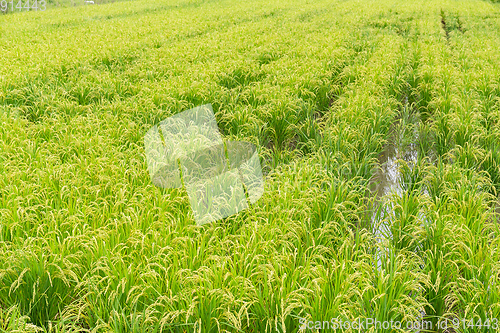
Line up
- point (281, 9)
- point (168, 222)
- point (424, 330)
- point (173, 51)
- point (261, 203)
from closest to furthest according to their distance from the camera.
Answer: point (424, 330) → point (168, 222) → point (261, 203) → point (173, 51) → point (281, 9)

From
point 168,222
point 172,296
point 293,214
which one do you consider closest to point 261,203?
point 293,214

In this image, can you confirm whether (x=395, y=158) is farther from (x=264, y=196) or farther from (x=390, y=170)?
(x=264, y=196)

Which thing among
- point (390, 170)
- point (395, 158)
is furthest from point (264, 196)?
point (395, 158)

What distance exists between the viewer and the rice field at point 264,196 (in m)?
2.18

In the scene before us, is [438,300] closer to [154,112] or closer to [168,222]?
[168,222]

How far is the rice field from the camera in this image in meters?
2.18

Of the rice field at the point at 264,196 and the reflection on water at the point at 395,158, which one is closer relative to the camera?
the rice field at the point at 264,196

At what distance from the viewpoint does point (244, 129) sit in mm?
5000

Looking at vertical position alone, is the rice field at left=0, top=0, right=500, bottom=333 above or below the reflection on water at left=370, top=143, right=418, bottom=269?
above

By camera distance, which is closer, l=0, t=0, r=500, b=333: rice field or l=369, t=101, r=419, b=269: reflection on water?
l=0, t=0, r=500, b=333: rice field

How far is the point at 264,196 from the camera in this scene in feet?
10.7

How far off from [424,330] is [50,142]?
4.49 metres

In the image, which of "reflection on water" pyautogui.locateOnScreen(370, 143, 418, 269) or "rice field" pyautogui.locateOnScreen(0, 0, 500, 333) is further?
"reflection on water" pyautogui.locateOnScreen(370, 143, 418, 269)

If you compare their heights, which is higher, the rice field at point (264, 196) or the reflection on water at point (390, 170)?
the rice field at point (264, 196)
